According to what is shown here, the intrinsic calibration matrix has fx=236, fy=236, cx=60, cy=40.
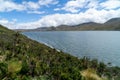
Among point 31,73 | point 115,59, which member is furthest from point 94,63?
point 31,73

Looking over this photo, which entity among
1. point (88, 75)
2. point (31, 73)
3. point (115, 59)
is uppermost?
point (88, 75)

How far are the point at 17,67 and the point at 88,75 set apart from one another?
431 inches

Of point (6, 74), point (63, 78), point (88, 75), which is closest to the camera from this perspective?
point (6, 74)

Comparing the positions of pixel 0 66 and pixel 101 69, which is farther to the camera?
pixel 101 69

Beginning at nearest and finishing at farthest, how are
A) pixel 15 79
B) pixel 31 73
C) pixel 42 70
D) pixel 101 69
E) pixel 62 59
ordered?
pixel 15 79
pixel 31 73
pixel 42 70
pixel 101 69
pixel 62 59

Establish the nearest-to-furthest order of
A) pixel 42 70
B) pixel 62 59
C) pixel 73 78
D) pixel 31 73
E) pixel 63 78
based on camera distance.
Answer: pixel 73 78 → pixel 63 78 → pixel 31 73 → pixel 42 70 → pixel 62 59

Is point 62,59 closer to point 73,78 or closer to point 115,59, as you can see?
point 115,59

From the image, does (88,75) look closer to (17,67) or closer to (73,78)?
(17,67)

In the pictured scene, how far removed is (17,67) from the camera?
36.4 metres

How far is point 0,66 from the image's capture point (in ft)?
106

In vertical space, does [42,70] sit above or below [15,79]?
below

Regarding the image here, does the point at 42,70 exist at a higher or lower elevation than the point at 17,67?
lower

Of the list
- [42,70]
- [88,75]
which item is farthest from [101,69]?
[88,75]

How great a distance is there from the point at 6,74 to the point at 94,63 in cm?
9287
